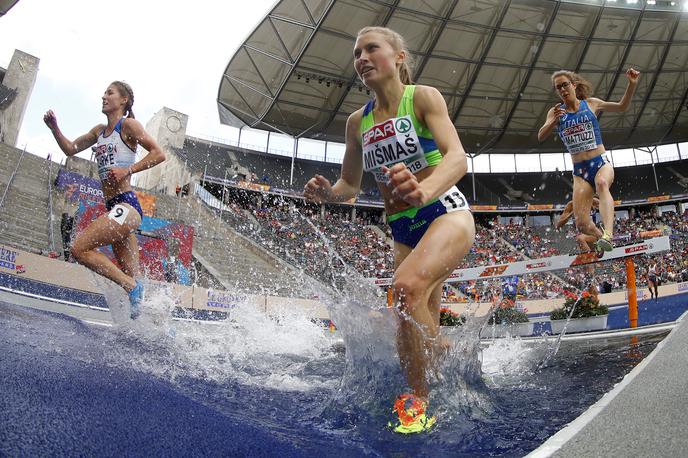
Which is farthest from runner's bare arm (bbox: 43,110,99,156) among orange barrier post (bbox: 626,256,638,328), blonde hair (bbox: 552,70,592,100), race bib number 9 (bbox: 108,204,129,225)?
orange barrier post (bbox: 626,256,638,328)

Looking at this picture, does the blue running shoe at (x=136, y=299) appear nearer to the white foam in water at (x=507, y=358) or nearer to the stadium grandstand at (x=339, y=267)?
the stadium grandstand at (x=339, y=267)

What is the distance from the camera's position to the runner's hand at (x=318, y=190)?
257cm

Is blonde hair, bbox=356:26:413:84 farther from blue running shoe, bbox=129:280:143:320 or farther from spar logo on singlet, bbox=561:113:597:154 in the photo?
blue running shoe, bbox=129:280:143:320

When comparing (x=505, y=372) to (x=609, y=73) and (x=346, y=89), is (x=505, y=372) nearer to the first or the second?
(x=346, y=89)

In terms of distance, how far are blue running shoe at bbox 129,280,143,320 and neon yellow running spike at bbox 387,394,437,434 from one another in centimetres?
308

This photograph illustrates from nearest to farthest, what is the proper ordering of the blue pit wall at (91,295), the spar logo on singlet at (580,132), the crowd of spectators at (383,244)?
the spar logo on singlet at (580,132)
the blue pit wall at (91,295)
the crowd of spectators at (383,244)

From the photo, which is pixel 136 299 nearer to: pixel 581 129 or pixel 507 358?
pixel 507 358

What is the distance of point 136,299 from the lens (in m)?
4.12

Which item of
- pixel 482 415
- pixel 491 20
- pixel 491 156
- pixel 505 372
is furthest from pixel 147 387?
pixel 491 156

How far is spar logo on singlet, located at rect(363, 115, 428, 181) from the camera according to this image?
237 cm

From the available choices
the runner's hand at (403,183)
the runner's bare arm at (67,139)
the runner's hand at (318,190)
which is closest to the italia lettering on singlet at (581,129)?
the runner's hand at (318,190)

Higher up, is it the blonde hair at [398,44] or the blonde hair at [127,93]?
the blonde hair at [127,93]

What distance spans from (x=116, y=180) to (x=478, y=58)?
71.4ft

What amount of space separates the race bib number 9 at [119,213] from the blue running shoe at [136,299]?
619 millimetres
